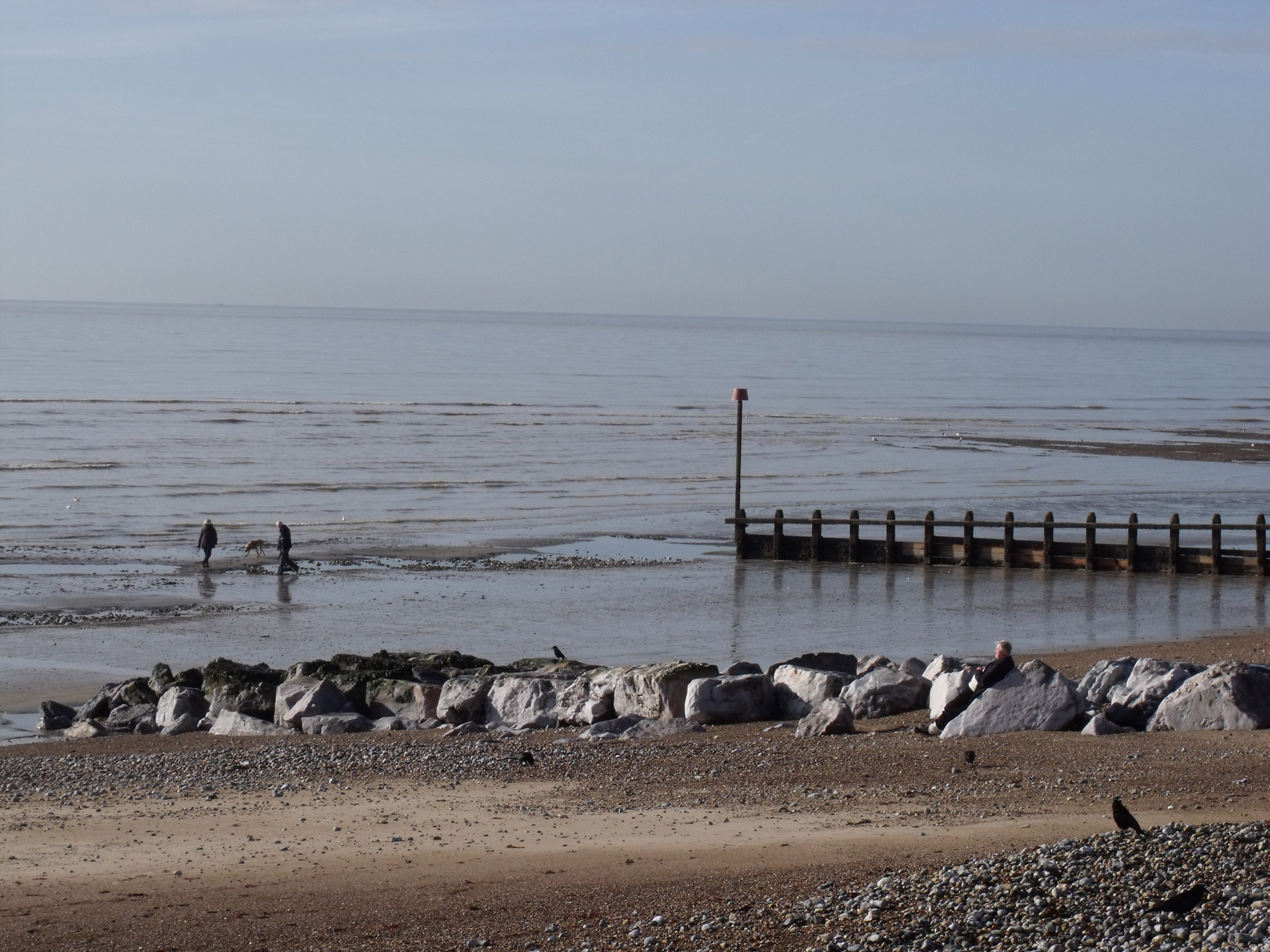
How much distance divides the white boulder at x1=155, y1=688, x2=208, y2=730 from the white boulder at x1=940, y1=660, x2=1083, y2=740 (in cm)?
938

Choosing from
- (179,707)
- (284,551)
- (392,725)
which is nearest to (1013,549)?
(284,551)

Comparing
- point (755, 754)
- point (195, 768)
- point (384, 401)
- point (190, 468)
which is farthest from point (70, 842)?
point (384, 401)

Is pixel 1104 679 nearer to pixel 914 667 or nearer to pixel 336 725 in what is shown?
pixel 914 667

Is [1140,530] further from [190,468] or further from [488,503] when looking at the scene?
[190,468]

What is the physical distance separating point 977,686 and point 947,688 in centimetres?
37

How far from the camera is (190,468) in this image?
55312mm

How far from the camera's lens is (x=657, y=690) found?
16859 millimetres

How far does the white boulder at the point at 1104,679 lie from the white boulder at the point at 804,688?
2765 mm

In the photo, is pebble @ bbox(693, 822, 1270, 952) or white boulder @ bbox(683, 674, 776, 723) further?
white boulder @ bbox(683, 674, 776, 723)

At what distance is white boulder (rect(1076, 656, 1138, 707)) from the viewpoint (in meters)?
16.8

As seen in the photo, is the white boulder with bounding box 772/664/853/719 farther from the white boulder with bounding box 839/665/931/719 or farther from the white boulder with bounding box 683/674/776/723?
the white boulder with bounding box 839/665/931/719

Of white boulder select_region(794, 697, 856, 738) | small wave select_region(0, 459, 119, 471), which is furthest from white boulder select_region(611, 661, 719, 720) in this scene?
small wave select_region(0, 459, 119, 471)

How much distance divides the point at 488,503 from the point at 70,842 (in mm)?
34628

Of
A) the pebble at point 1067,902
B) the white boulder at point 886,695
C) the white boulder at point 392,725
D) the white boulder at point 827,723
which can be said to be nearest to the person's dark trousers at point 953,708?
the white boulder at point 827,723
